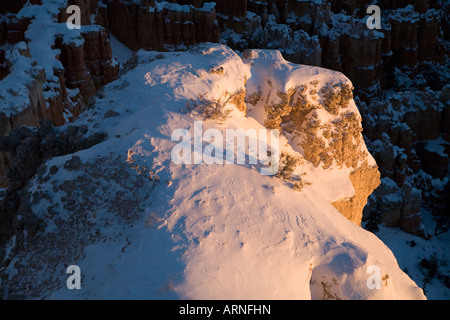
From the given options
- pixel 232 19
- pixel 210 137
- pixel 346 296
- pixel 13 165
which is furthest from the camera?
pixel 232 19

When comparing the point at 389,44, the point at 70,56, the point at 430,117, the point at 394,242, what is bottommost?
the point at 394,242

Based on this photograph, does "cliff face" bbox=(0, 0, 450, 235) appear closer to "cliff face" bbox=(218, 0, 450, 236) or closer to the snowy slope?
"cliff face" bbox=(218, 0, 450, 236)

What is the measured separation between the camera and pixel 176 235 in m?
4.48

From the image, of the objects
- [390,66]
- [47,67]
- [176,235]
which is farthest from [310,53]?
[176,235]

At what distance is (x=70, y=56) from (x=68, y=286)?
14605 millimetres

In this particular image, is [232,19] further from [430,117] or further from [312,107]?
[312,107]

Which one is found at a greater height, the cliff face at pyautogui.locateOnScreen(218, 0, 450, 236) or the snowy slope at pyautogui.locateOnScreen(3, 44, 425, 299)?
the snowy slope at pyautogui.locateOnScreen(3, 44, 425, 299)

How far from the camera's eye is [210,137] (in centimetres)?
608

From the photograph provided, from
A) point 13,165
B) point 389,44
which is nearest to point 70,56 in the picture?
point 13,165

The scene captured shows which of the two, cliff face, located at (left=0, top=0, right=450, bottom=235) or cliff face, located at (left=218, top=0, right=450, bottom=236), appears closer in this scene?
cliff face, located at (left=0, top=0, right=450, bottom=235)

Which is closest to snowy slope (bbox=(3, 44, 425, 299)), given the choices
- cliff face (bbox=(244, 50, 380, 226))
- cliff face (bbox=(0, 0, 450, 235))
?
cliff face (bbox=(244, 50, 380, 226))

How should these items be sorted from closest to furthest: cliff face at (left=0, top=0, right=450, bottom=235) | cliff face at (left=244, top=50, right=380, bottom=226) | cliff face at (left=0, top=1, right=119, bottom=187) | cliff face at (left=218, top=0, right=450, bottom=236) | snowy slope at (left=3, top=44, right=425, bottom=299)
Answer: snowy slope at (left=3, top=44, right=425, bottom=299) < cliff face at (left=244, top=50, right=380, bottom=226) < cliff face at (left=0, top=1, right=119, bottom=187) < cliff face at (left=0, top=0, right=450, bottom=235) < cliff face at (left=218, top=0, right=450, bottom=236)

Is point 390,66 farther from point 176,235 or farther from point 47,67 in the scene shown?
point 176,235

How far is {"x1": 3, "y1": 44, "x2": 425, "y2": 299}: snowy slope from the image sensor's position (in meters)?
4.21
